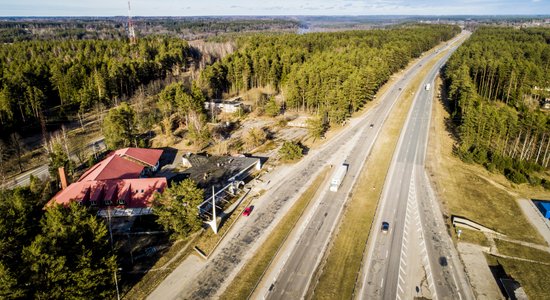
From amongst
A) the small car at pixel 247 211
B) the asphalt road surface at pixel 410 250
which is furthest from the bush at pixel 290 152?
the small car at pixel 247 211

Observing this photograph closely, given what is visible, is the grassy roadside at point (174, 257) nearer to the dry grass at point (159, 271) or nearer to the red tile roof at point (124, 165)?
the dry grass at point (159, 271)

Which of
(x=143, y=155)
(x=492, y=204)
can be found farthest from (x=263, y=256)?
(x=492, y=204)

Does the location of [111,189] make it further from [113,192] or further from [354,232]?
[354,232]

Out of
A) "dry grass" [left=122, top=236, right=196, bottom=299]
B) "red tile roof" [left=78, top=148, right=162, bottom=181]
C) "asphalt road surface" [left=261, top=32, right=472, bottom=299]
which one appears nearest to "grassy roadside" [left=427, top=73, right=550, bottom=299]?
"asphalt road surface" [left=261, top=32, right=472, bottom=299]

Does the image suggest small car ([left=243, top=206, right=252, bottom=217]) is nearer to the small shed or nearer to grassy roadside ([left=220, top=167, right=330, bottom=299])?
grassy roadside ([left=220, top=167, right=330, bottom=299])

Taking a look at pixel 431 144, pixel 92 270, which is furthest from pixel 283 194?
pixel 431 144

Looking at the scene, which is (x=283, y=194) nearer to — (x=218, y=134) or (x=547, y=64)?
(x=218, y=134)
